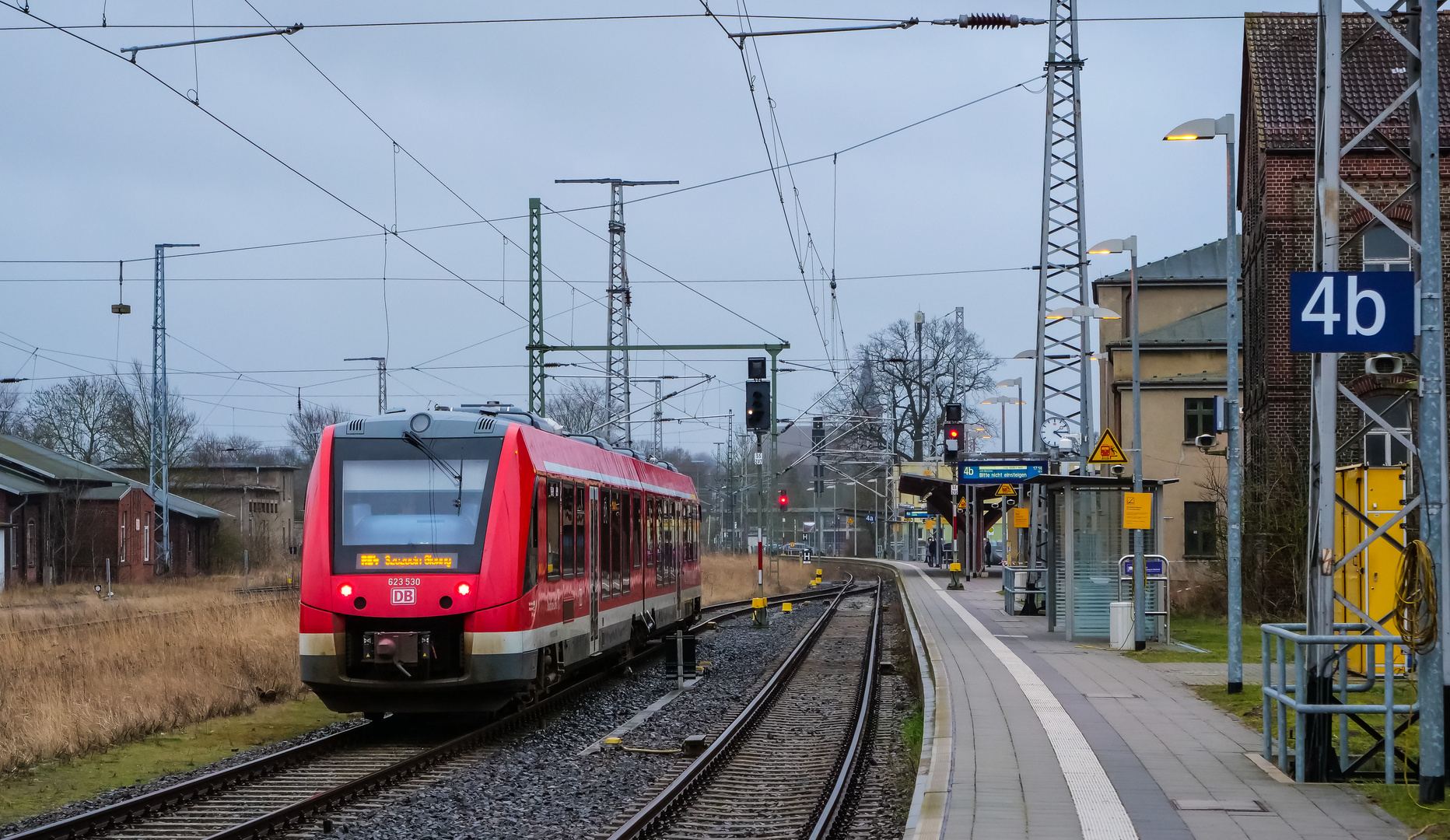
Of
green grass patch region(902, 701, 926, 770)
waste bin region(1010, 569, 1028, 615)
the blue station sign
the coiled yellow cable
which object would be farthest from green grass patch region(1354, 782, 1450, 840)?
the blue station sign

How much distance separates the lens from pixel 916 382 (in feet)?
222

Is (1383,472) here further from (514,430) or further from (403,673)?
(403,673)

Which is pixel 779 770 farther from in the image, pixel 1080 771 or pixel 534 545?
pixel 534 545

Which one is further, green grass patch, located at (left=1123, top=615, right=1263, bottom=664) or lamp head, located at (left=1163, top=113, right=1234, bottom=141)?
green grass patch, located at (left=1123, top=615, right=1263, bottom=664)

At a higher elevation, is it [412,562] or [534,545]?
[534,545]

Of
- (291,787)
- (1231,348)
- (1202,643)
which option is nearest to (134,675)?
(291,787)

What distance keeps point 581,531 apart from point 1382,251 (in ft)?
65.7

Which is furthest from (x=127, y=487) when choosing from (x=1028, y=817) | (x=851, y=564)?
(x=1028, y=817)

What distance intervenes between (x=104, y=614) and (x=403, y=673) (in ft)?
65.0

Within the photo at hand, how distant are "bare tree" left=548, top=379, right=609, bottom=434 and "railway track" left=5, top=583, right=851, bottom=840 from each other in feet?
154

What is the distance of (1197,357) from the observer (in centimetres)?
4312

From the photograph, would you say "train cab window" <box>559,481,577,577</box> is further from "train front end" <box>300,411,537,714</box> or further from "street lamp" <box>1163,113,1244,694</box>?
"street lamp" <box>1163,113,1244,694</box>

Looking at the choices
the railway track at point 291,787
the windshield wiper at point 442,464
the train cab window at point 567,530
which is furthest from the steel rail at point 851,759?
the windshield wiper at point 442,464

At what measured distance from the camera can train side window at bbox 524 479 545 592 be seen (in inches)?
519
